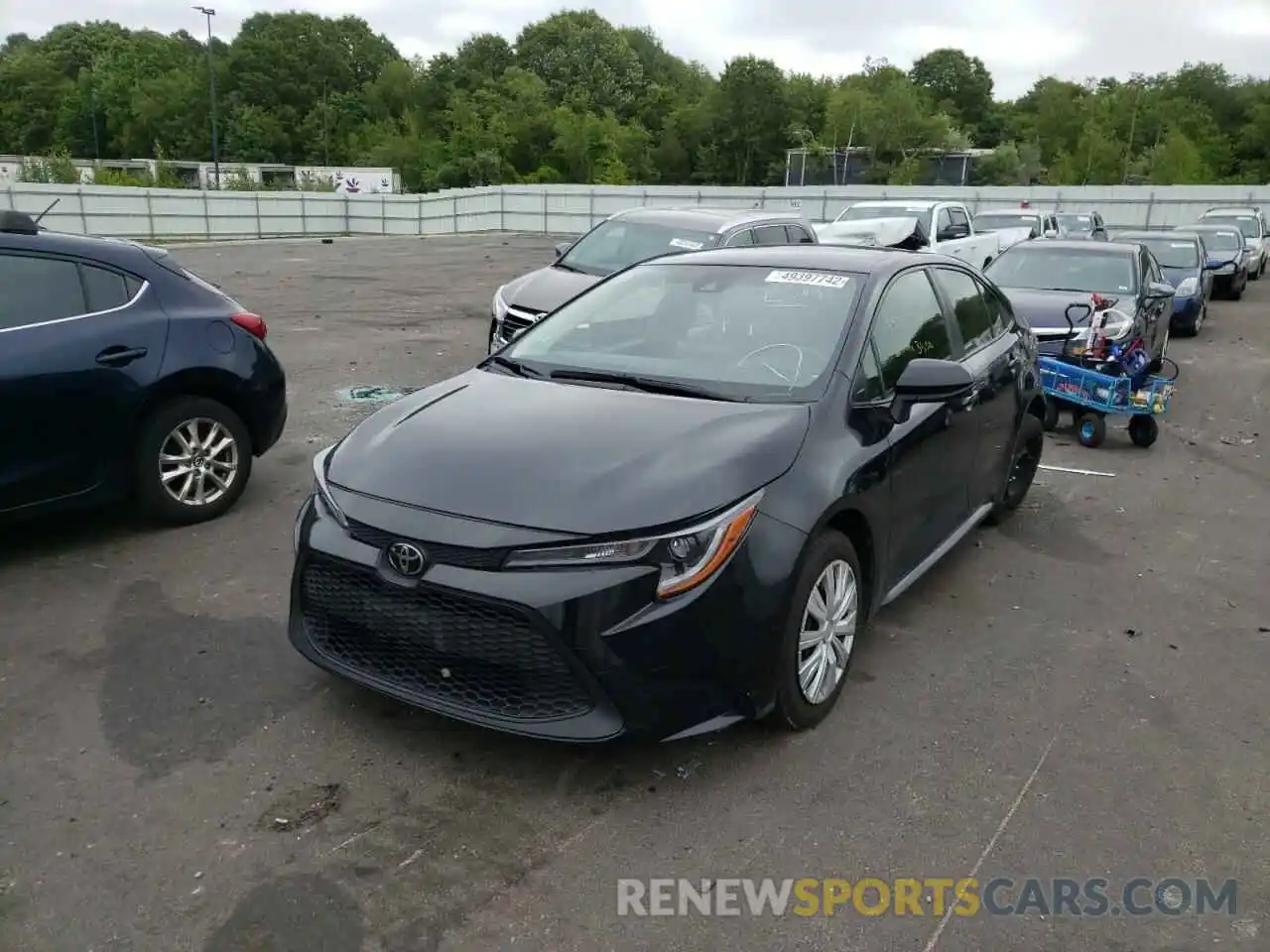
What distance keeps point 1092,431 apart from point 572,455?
20.8 feet

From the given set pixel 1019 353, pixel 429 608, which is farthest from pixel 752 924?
pixel 1019 353

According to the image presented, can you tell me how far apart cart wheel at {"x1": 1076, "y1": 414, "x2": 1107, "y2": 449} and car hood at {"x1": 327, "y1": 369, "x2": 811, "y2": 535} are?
5.56m

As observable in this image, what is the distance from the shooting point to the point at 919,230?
53.6 ft

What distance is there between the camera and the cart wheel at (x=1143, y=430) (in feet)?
28.0

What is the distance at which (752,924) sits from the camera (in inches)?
113

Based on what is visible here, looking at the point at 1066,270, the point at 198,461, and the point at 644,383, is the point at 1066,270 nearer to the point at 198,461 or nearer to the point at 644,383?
the point at 644,383

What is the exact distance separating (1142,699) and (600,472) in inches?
95.8

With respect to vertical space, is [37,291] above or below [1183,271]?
above

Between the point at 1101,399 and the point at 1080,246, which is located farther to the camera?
the point at 1080,246

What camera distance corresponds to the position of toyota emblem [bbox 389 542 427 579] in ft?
10.8

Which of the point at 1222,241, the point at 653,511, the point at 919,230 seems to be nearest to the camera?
the point at 653,511

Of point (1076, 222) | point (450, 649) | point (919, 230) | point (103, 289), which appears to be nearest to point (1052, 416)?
point (450, 649)

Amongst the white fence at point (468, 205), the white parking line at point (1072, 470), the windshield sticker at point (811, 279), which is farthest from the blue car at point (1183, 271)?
the white fence at point (468, 205)

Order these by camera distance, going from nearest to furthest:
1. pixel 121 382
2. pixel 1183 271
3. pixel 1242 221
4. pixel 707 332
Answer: pixel 707 332
pixel 121 382
pixel 1183 271
pixel 1242 221
